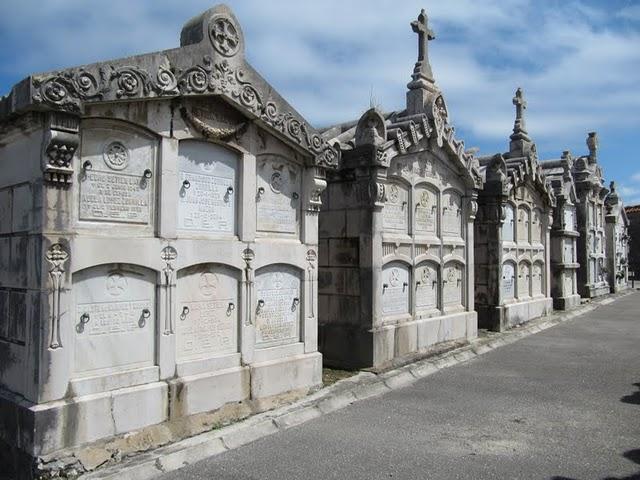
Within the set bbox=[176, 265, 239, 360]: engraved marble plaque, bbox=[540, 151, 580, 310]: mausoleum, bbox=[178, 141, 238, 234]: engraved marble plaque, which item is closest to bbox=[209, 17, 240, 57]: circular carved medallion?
bbox=[178, 141, 238, 234]: engraved marble plaque

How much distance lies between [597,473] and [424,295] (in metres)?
5.00

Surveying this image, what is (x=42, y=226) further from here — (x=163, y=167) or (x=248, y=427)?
(x=248, y=427)

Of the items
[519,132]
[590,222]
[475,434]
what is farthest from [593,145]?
[475,434]

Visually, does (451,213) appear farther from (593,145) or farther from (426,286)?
(593,145)

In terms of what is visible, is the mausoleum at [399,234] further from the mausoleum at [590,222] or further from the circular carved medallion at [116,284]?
the mausoleum at [590,222]

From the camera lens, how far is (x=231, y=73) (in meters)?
5.84

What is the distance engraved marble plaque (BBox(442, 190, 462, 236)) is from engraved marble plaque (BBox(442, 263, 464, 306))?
66 centimetres

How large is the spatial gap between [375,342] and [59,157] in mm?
5114

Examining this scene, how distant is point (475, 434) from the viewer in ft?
19.1

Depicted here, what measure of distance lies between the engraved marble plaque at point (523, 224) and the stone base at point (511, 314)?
1590 millimetres

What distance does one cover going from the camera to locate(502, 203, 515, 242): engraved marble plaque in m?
13.4

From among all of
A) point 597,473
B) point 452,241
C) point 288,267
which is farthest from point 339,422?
point 452,241

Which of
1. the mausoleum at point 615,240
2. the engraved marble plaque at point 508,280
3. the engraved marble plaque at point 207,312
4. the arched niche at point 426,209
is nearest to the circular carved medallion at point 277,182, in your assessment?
the engraved marble plaque at point 207,312

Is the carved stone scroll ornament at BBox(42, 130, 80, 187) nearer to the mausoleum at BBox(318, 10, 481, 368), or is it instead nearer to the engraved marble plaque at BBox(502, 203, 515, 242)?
the mausoleum at BBox(318, 10, 481, 368)
